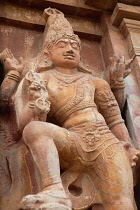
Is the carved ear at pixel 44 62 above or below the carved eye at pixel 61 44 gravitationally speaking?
below

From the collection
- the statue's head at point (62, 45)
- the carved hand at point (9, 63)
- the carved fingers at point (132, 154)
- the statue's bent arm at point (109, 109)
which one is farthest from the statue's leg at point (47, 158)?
the carved hand at point (9, 63)

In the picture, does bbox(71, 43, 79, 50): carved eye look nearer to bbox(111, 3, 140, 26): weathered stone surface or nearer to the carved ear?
the carved ear

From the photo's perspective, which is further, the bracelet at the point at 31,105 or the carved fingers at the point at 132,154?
the carved fingers at the point at 132,154

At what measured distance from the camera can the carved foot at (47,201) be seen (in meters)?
2.40

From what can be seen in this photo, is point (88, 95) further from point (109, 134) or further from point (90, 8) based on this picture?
point (90, 8)

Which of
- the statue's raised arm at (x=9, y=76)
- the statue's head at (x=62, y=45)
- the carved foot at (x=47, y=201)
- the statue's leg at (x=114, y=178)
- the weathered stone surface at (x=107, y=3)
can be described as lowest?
the statue's raised arm at (x=9, y=76)

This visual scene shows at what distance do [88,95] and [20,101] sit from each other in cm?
80

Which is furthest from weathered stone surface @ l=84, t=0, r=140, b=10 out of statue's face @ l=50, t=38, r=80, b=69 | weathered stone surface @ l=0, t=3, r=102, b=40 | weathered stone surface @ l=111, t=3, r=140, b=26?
statue's face @ l=50, t=38, r=80, b=69

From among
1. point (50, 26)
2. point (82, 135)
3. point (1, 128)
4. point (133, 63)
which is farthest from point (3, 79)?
point (133, 63)

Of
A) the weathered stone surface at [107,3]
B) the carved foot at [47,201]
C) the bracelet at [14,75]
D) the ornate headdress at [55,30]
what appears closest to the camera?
the carved foot at [47,201]

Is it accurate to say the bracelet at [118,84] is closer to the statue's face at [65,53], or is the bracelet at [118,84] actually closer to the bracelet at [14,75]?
the statue's face at [65,53]

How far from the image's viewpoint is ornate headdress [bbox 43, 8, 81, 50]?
414 cm

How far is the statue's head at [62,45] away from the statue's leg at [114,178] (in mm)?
1320

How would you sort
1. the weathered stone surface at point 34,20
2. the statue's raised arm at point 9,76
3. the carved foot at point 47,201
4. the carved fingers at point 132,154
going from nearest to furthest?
the carved foot at point 47,201
the carved fingers at point 132,154
the statue's raised arm at point 9,76
the weathered stone surface at point 34,20
